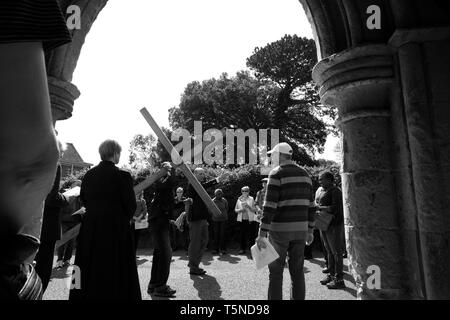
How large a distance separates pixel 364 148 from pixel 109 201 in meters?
2.15

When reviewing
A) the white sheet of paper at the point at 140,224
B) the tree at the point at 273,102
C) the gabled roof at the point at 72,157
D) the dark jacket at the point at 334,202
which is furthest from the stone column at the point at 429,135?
the gabled roof at the point at 72,157

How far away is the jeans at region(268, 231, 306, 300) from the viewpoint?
3.24m

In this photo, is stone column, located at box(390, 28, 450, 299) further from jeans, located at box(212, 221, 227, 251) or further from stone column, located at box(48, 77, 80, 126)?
jeans, located at box(212, 221, 227, 251)

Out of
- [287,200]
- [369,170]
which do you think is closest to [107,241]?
[287,200]

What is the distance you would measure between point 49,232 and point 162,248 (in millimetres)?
1335

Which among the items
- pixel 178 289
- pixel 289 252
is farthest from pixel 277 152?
pixel 178 289

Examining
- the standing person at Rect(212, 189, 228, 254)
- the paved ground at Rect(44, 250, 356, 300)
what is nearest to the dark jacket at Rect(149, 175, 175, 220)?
the paved ground at Rect(44, 250, 356, 300)

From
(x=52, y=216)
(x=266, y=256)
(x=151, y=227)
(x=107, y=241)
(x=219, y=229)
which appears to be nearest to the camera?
(x=107, y=241)

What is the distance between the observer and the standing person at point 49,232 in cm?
326

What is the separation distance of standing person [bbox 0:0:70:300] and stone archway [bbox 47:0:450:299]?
2158 millimetres

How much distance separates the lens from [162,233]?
4.09m

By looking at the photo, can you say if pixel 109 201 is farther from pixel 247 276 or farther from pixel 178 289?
pixel 247 276

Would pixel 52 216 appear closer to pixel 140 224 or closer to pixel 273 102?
pixel 140 224

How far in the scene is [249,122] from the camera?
2838 centimetres
